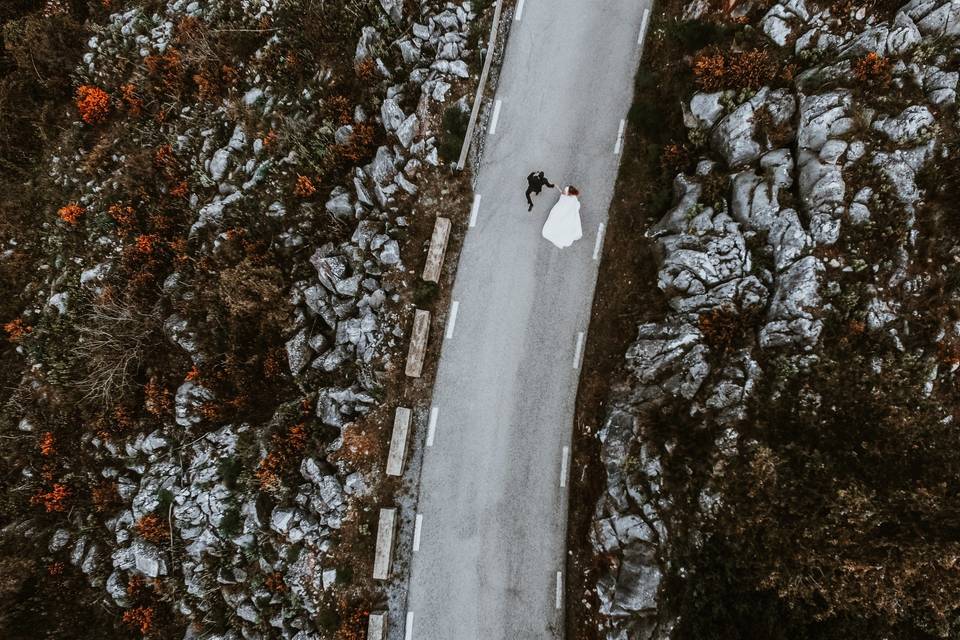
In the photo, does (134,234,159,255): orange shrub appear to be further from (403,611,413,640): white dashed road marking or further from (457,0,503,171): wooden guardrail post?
(403,611,413,640): white dashed road marking

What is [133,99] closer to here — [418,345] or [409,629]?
[418,345]

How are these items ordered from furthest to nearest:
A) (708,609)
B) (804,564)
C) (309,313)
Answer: (309,313)
(708,609)
(804,564)

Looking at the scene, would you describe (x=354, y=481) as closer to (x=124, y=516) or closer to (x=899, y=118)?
(x=124, y=516)

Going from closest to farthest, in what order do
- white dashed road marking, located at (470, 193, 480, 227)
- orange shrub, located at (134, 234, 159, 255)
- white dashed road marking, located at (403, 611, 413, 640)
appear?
1. white dashed road marking, located at (403, 611, 413, 640)
2. white dashed road marking, located at (470, 193, 480, 227)
3. orange shrub, located at (134, 234, 159, 255)

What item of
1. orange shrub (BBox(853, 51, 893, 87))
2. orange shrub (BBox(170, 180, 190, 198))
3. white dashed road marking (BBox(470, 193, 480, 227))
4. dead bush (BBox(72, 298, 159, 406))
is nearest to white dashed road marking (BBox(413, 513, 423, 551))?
white dashed road marking (BBox(470, 193, 480, 227))

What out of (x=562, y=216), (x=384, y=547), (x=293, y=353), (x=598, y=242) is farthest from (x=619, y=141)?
(x=384, y=547)

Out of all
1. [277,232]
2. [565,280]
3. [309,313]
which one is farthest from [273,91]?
[565,280]
